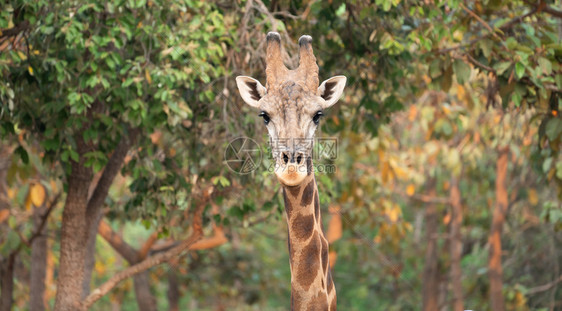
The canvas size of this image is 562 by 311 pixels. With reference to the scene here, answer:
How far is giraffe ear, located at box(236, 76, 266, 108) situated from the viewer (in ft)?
17.6

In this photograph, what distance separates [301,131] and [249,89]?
32.0 inches

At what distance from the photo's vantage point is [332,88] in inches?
209

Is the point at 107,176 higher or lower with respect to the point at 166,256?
higher

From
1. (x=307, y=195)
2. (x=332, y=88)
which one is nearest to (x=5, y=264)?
(x=307, y=195)

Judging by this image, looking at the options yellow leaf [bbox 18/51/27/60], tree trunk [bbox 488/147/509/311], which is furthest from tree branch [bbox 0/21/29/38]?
tree trunk [bbox 488/147/509/311]

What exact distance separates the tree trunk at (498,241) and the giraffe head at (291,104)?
8478mm

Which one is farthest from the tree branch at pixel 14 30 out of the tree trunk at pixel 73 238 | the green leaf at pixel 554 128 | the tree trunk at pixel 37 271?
the green leaf at pixel 554 128

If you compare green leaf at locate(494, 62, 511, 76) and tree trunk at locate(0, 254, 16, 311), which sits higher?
green leaf at locate(494, 62, 511, 76)

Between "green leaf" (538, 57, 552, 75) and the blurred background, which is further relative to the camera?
"green leaf" (538, 57, 552, 75)

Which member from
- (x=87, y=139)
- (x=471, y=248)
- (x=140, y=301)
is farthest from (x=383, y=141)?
(x=471, y=248)

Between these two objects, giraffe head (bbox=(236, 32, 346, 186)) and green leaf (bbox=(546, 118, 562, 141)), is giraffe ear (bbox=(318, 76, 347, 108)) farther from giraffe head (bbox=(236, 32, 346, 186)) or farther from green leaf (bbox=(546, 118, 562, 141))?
green leaf (bbox=(546, 118, 562, 141))

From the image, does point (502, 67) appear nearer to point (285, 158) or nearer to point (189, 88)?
point (189, 88)

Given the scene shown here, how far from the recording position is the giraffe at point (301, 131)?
16.1 feet

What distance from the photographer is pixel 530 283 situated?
578 inches
